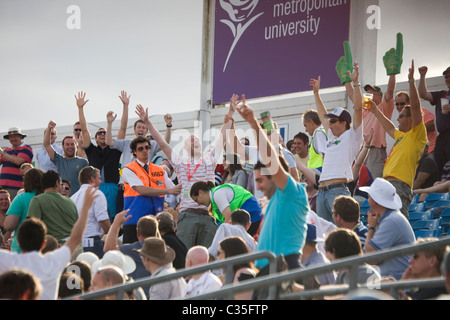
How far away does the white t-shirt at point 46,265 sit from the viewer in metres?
5.47

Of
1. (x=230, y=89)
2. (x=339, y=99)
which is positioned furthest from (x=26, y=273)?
(x=230, y=89)

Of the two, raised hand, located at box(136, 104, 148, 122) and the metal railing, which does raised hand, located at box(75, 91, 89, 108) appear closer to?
raised hand, located at box(136, 104, 148, 122)

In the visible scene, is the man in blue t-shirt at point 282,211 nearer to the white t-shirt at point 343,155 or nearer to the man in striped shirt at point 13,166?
the white t-shirt at point 343,155

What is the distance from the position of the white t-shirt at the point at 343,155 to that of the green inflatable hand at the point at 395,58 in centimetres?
206

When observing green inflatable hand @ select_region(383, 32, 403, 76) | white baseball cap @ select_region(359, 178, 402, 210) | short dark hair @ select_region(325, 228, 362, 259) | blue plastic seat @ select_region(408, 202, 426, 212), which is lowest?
short dark hair @ select_region(325, 228, 362, 259)

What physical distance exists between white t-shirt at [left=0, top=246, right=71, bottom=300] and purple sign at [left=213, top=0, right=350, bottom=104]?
9161mm

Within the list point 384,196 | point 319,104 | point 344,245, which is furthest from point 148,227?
point 319,104

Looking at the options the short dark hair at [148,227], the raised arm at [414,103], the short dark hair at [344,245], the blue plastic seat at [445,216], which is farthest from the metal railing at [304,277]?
the blue plastic seat at [445,216]

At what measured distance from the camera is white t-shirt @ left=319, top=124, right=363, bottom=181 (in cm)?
885

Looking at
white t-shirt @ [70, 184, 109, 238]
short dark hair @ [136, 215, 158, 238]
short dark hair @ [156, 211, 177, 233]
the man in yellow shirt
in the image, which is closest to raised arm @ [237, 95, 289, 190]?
short dark hair @ [136, 215, 158, 238]

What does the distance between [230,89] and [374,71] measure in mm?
3292

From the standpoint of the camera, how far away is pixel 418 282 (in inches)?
182

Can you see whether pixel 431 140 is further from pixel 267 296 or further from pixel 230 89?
pixel 267 296

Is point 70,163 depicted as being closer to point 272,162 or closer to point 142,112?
point 142,112
